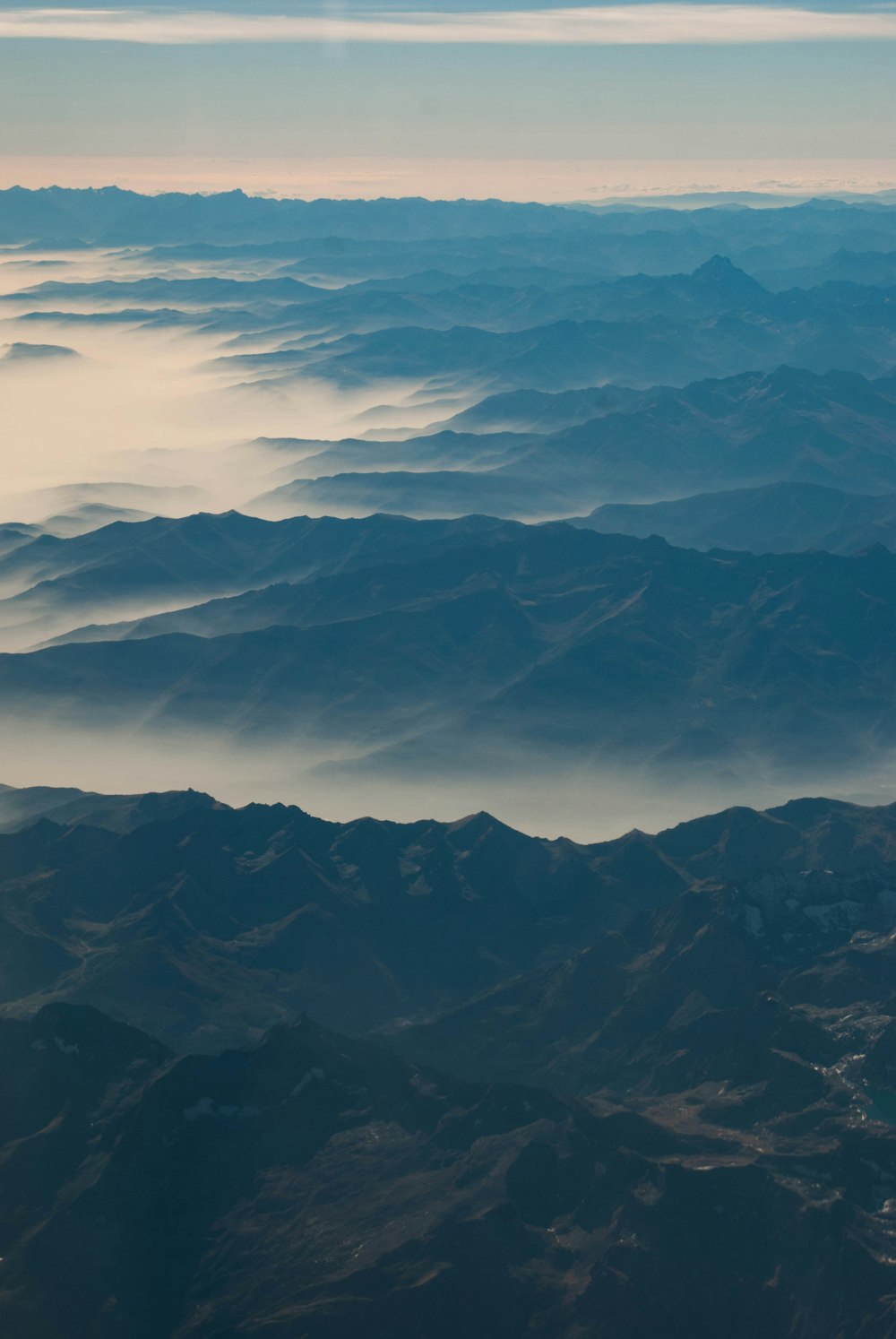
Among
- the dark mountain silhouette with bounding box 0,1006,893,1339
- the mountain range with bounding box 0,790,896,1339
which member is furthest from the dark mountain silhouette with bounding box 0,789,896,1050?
the dark mountain silhouette with bounding box 0,1006,893,1339

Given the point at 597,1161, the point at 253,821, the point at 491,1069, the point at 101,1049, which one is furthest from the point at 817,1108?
the point at 253,821

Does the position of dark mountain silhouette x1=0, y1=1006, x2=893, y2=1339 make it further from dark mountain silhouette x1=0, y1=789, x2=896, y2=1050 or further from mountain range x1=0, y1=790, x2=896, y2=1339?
dark mountain silhouette x1=0, y1=789, x2=896, y2=1050

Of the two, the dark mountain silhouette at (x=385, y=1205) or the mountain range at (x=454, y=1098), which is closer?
the dark mountain silhouette at (x=385, y=1205)

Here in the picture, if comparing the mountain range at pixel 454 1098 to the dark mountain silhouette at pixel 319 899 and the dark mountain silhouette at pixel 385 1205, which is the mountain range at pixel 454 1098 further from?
the dark mountain silhouette at pixel 319 899

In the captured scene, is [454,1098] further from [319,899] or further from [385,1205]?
[319,899]

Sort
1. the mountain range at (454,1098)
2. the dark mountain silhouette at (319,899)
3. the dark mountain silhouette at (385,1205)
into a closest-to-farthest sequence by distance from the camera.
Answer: the dark mountain silhouette at (385,1205) → the mountain range at (454,1098) → the dark mountain silhouette at (319,899)

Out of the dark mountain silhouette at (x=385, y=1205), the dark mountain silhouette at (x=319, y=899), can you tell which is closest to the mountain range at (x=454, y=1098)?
the dark mountain silhouette at (x=385, y=1205)

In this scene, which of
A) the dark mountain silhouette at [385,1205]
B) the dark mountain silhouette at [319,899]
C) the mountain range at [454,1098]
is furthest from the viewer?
the dark mountain silhouette at [319,899]

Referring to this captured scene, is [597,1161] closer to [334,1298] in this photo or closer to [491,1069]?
[334,1298]

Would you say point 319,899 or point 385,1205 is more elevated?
point 385,1205

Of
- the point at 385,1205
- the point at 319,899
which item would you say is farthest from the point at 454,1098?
the point at 319,899

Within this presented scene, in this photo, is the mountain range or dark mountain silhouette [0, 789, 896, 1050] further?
dark mountain silhouette [0, 789, 896, 1050]

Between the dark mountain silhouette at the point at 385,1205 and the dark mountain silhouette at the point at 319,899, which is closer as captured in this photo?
the dark mountain silhouette at the point at 385,1205
